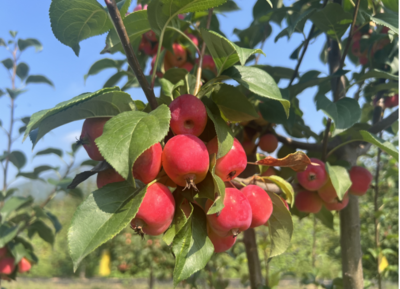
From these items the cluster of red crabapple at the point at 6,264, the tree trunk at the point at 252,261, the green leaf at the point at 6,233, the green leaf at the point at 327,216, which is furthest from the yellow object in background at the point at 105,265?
the green leaf at the point at 327,216

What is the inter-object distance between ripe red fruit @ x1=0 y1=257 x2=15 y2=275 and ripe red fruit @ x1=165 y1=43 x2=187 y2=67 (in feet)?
3.95

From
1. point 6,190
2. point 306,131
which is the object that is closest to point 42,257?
point 6,190

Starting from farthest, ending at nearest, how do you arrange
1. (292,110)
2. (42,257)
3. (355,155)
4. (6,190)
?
1. (42,257)
2. (6,190)
3. (355,155)
4. (292,110)

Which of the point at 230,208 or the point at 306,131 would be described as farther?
the point at 306,131

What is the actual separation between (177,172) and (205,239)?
11cm

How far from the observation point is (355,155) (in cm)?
91

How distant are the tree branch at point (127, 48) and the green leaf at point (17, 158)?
1.54 metres

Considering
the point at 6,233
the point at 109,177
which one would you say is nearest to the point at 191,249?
the point at 109,177

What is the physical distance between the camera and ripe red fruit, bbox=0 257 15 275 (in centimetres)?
135

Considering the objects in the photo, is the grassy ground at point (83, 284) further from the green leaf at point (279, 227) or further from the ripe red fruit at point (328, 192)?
the green leaf at point (279, 227)

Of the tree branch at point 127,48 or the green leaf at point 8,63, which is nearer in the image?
the tree branch at point 127,48

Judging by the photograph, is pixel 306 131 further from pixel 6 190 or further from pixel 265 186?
pixel 6 190

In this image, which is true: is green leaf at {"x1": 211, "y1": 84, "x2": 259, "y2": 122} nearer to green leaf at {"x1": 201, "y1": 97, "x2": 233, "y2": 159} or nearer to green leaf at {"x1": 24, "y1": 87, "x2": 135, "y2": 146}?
green leaf at {"x1": 201, "y1": 97, "x2": 233, "y2": 159}

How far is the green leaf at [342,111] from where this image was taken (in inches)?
24.4
